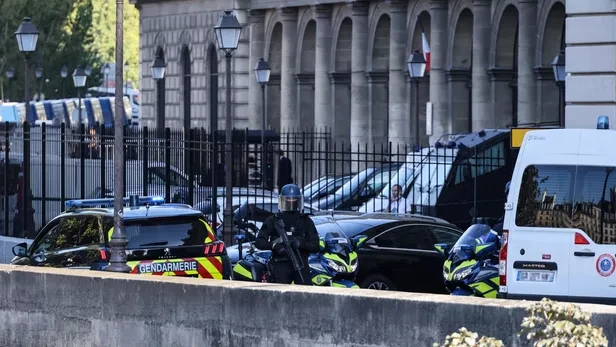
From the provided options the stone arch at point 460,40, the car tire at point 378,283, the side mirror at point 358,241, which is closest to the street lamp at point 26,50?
the side mirror at point 358,241

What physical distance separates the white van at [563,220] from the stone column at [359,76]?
35.5 meters

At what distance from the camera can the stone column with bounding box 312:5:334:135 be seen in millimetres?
55188

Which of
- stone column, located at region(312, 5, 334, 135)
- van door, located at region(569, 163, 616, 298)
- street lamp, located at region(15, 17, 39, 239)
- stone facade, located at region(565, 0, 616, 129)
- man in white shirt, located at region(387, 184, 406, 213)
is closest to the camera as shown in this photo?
van door, located at region(569, 163, 616, 298)

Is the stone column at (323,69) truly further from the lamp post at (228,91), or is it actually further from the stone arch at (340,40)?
the lamp post at (228,91)

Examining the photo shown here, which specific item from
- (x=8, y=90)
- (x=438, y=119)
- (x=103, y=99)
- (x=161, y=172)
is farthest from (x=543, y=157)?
(x=103, y=99)

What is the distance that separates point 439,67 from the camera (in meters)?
47.1

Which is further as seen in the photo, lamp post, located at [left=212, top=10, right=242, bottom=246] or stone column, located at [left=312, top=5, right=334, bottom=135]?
stone column, located at [left=312, top=5, right=334, bottom=135]

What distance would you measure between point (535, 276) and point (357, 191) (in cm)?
1286

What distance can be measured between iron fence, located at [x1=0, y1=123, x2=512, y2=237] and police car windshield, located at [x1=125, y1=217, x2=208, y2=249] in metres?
7.06

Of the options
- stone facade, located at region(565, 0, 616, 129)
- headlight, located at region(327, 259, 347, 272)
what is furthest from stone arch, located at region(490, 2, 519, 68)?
headlight, located at region(327, 259, 347, 272)

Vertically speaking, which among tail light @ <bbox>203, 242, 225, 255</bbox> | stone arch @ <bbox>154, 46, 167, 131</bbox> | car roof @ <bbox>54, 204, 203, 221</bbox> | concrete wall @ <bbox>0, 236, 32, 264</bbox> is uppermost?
stone arch @ <bbox>154, 46, 167, 131</bbox>

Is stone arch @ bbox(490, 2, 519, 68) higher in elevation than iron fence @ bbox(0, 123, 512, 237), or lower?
higher

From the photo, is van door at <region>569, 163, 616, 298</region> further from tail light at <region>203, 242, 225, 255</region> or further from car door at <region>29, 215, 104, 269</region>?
car door at <region>29, 215, 104, 269</region>

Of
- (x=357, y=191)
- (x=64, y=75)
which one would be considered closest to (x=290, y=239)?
(x=357, y=191)
